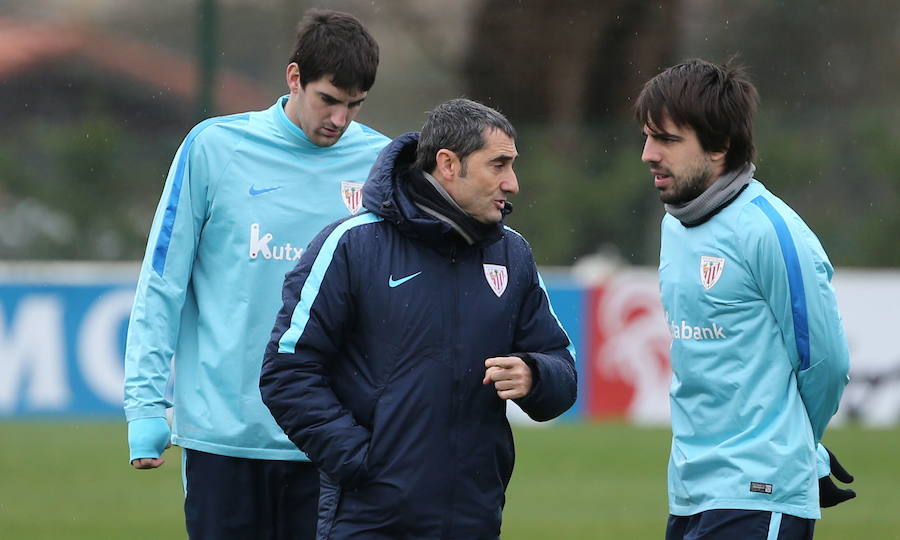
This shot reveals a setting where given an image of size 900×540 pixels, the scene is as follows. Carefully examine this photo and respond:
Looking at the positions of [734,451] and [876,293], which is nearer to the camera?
[734,451]

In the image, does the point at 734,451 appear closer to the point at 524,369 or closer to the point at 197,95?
the point at 524,369

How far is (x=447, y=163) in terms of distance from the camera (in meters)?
3.97

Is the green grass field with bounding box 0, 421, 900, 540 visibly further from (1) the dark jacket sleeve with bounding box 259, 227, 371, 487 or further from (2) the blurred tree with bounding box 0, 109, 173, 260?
(1) the dark jacket sleeve with bounding box 259, 227, 371, 487

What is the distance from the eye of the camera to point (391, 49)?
2242cm

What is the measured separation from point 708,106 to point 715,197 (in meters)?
0.27

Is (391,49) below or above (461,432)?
above

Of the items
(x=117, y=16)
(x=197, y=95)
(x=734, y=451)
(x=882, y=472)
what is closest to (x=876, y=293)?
(x=882, y=472)

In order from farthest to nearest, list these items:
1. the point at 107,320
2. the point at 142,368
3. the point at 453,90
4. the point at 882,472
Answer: the point at 453,90 → the point at 107,320 → the point at 882,472 → the point at 142,368

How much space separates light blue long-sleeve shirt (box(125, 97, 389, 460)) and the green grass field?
3865mm

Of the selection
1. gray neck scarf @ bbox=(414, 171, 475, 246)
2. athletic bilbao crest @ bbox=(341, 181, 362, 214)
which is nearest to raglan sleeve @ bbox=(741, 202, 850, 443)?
gray neck scarf @ bbox=(414, 171, 475, 246)

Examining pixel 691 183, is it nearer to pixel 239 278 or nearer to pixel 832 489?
pixel 832 489

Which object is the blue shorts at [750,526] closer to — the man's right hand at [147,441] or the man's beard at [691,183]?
the man's beard at [691,183]

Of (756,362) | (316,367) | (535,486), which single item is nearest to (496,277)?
(316,367)

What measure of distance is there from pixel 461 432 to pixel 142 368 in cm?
119
